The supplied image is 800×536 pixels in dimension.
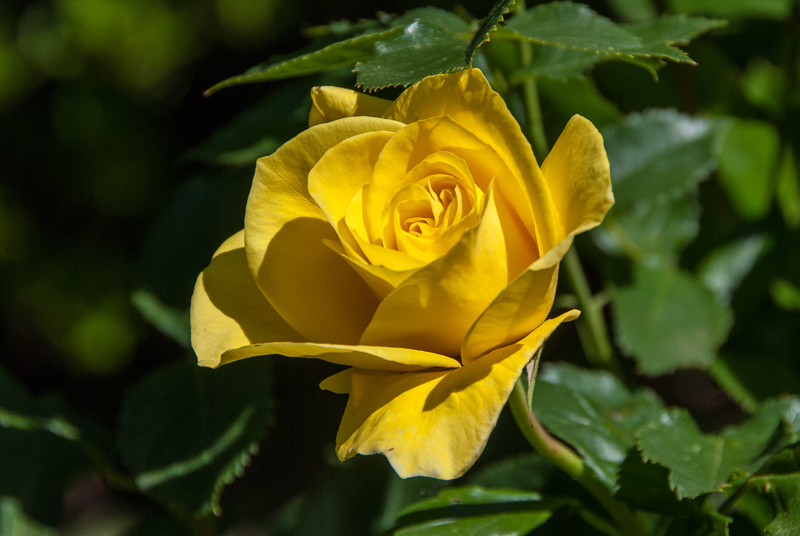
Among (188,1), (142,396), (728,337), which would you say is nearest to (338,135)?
(142,396)

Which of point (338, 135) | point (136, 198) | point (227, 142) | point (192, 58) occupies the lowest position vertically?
point (136, 198)

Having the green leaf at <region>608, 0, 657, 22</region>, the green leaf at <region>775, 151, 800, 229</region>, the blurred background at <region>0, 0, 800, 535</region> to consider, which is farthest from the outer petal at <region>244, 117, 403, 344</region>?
the green leaf at <region>775, 151, 800, 229</region>

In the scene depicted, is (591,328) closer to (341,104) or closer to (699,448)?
(699,448)

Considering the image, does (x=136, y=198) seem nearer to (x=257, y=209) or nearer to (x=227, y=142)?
(x=227, y=142)

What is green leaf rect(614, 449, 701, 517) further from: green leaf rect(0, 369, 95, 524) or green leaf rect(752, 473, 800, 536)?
green leaf rect(0, 369, 95, 524)

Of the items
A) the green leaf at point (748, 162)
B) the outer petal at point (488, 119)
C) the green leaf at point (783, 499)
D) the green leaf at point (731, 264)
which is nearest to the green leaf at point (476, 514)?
the green leaf at point (783, 499)

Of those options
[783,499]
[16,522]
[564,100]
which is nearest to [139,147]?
[16,522]
